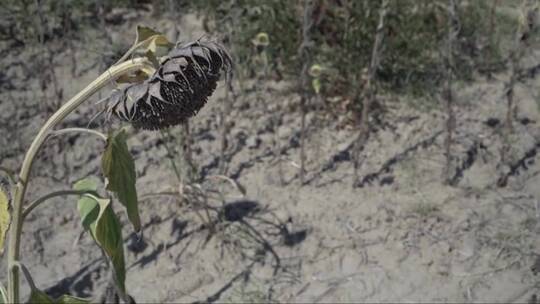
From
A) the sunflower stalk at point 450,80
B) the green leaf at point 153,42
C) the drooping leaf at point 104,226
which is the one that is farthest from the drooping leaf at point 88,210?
the sunflower stalk at point 450,80

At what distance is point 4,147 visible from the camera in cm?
310

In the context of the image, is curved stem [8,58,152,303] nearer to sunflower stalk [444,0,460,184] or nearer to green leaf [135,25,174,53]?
green leaf [135,25,174,53]

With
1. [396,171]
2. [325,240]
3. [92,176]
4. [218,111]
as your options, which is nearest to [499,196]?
[396,171]

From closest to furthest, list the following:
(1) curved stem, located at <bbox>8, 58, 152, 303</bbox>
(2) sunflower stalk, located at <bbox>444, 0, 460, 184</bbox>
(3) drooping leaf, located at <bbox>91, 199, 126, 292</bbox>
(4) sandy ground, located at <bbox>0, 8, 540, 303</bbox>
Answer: (1) curved stem, located at <bbox>8, 58, 152, 303</bbox> < (3) drooping leaf, located at <bbox>91, 199, 126, 292</bbox> < (4) sandy ground, located at <bbox>0, 8, 540, 303</bbox> < (2) sunflower stalk, located at <bbox>444, 0, 460, 184</bbox>

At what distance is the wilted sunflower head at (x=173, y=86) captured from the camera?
1.19 meters

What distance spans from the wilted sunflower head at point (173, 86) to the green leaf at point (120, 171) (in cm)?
9

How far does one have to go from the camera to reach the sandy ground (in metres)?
2.58

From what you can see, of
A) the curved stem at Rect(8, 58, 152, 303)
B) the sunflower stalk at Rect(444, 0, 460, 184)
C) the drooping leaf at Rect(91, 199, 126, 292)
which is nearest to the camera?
the curved stem at Rect(8, 58, 152, 303)

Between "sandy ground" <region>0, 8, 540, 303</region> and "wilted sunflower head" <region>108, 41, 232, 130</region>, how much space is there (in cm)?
142

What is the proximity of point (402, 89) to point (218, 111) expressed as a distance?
980mm

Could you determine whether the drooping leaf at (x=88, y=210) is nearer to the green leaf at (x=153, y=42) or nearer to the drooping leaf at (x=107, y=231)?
the drooping leaf at (x=107, y=231)

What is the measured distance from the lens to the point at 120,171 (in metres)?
1.35

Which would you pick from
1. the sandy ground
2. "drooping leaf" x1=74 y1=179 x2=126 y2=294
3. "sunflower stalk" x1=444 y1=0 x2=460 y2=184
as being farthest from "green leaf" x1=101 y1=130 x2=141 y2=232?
"sunflower stalk" x1=444 y1=0 x2=460 y2=184

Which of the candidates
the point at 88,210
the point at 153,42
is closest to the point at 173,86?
the point at 153,42
